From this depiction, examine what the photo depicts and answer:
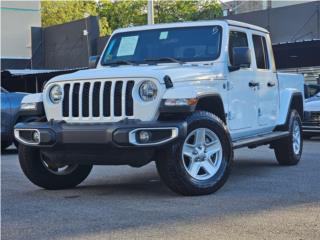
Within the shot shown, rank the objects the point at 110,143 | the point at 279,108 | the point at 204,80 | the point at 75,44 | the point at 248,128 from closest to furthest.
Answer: the point at 110,143, the point at 204,80, the point at 248,128, the point at 279,108, the point at 75,44

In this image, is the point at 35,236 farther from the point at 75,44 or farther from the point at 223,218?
the point at 75,44

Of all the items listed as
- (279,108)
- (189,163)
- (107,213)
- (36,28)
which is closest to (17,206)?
(107,213)

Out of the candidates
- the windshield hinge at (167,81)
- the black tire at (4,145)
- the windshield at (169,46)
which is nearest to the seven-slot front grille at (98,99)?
the windshield hinge at (167,81)

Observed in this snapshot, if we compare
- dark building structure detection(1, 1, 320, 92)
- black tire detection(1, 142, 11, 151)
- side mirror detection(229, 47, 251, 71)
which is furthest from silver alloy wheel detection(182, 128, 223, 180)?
dark building structure detection(1, 1, 320, 92)

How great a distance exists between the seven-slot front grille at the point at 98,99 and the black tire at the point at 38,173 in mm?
746

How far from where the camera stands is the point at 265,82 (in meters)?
9.23

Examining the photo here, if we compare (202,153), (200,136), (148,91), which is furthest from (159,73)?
(202,153)

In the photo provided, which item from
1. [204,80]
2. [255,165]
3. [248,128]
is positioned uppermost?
[204,80]

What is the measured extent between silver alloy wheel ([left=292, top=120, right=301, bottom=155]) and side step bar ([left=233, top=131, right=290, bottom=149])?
416 millimetres

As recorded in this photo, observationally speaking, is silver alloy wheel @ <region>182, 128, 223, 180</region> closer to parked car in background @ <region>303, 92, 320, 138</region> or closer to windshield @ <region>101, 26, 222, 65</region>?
windshield @ <region>101, 26, 222, 65</region>

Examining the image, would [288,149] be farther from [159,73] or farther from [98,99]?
[98,99]

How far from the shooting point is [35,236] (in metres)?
5.45

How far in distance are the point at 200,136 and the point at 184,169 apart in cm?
54

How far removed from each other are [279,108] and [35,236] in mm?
5306
